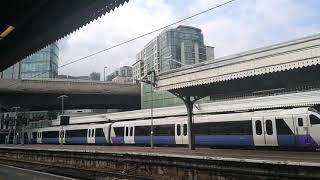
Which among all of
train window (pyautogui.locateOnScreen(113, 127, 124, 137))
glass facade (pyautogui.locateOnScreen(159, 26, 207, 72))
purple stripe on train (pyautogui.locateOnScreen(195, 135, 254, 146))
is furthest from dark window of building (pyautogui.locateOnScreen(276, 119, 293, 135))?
glass facade (pyautogui.locateOnScreen(159, 26, 207, 72))

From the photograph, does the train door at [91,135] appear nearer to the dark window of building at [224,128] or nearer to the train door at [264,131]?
the dark window of building at [224,128]

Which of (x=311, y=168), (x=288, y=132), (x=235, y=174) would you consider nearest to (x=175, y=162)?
(x=235, y=174)

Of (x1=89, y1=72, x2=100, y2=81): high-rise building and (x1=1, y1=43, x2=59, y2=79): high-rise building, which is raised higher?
(x1=89, y1=72, x2=100, y2=81): high-rise building

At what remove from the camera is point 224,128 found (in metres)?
28.8

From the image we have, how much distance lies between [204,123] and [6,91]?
39527 mm

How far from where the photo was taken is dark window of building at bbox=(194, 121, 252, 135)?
27297mm

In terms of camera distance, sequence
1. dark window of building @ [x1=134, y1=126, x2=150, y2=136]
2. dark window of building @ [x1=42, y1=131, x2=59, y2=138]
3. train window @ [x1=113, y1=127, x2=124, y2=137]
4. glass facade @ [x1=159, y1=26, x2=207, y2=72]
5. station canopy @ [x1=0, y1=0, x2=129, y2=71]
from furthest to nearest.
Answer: dark window of building @ [x1=42, y1=131, x2=59, y2=138] < glass facade @ [x1=159, y1=26, x2=207, y2=72] < train window @ [x1=113, y1=127, x2=124, y2=137] < dark window of building @ [x1=134, y1=126, x2=150, y2=136] < station canopy @ [x1=0, y1=0, x2=129, y2=71]

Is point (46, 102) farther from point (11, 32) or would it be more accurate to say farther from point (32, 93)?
point (11, 32)

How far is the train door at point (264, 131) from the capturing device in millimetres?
25750

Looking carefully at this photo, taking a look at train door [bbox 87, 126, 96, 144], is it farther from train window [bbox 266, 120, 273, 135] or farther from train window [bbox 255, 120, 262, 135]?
train window [bbox 266, 120, 273, 135]

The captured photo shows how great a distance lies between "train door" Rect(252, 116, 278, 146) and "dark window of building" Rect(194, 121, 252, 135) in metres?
0.49

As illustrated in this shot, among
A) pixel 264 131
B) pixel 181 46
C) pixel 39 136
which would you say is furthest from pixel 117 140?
pixel 39 136

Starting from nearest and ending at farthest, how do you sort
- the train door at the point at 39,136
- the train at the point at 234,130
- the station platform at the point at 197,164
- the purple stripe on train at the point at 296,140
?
the station platform at the point at 197,164 → the purple stripe on train at the point at 296,140 → the train at the point at 234,130 → the train door at the point at 39,136

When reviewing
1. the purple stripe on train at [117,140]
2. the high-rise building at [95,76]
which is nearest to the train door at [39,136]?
the purple stripe on train at [117,140]
